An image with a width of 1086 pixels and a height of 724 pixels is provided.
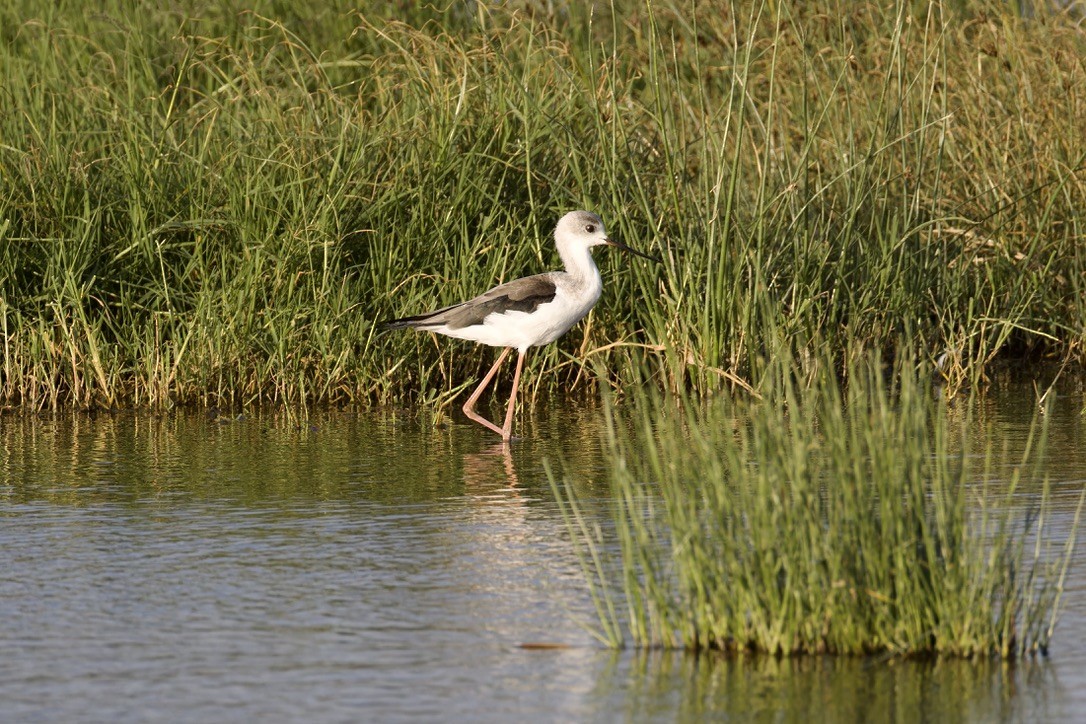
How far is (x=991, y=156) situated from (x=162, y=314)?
548 cm

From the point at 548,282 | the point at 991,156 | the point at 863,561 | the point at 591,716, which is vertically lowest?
the point at 591,716

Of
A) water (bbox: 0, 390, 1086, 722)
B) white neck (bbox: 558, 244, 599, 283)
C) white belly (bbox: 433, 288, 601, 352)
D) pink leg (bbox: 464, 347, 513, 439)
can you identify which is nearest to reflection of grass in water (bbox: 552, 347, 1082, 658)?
water (bbox: 0, 390, 1086, 722)

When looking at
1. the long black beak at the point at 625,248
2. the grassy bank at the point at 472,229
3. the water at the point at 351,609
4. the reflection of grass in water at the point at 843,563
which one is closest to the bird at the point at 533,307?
the long black beak at the point at 625,248

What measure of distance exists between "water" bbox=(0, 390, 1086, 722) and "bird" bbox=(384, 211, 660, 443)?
0.82 meters

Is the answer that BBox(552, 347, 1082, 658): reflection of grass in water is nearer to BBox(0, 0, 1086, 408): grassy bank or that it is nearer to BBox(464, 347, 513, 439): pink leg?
BBox(464, 347, 513, 439): pink leg

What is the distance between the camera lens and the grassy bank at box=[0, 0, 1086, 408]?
31.3ft

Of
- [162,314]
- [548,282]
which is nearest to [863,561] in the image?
[548,282]

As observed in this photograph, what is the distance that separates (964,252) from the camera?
10586mm

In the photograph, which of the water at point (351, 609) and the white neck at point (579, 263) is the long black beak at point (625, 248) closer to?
the white neck at point (579, 263)


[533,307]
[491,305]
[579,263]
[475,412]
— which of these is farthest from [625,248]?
[475,412]

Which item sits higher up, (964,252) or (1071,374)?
(964,252)

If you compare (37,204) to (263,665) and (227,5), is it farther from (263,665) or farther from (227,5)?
(263,665)

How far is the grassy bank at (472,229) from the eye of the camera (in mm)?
9547

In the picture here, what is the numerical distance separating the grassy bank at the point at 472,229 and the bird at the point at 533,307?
0.31 meters
